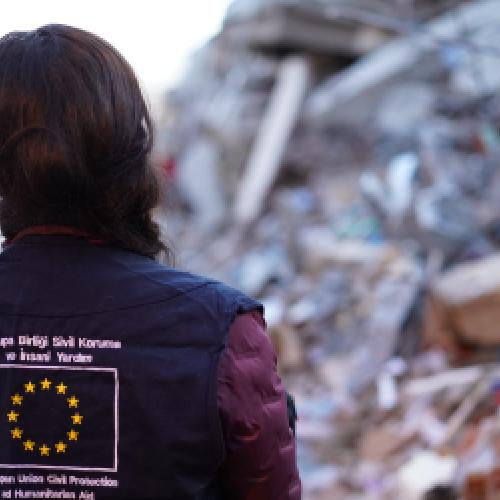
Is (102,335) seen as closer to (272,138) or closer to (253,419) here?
(253,419)

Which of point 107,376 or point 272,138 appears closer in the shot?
point 107,376

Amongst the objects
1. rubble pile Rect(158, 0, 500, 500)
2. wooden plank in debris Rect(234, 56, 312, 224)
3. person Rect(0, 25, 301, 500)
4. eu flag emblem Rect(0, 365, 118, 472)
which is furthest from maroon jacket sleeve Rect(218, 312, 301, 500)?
wooden plank in debris Rect(234, 56, 312, 224)

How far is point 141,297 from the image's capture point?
1.42 meters

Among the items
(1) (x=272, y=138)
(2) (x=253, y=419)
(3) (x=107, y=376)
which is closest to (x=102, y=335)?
(3) (x=107, y=376)

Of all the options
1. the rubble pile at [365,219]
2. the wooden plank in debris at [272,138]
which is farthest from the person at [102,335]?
the wooden plank in debris at [272,138]

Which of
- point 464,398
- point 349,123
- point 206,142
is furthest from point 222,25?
point 464,398

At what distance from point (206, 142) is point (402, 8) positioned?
116 inches

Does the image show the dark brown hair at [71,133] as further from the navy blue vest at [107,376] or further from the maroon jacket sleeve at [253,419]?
the maroon jacket sleeve at [253,419]

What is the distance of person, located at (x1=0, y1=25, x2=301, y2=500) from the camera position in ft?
4.54

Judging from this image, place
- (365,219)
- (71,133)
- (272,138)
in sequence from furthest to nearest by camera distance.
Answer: (272,138) → (365,219) → (71,133)

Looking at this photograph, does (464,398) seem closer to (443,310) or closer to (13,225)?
(443,310)

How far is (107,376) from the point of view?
1.40 m

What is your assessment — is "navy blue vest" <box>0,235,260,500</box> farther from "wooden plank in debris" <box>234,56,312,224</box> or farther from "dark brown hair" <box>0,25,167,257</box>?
"wooden plank in debris" <box>234,56,312,224</box>

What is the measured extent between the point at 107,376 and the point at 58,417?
104 mm
